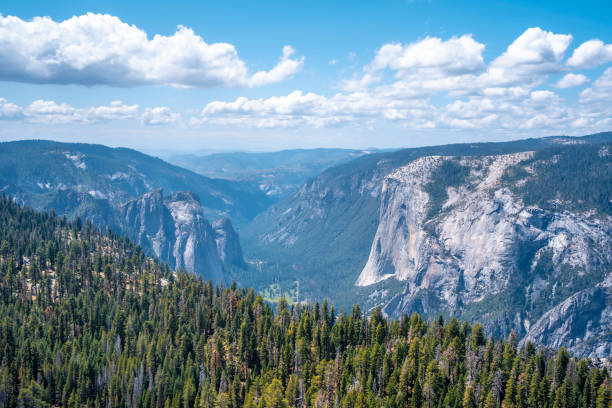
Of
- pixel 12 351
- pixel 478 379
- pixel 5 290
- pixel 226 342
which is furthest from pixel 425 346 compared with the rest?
pixel 5 290

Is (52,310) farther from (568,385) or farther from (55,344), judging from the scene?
(568,385)

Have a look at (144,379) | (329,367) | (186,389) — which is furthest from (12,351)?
(329,367)

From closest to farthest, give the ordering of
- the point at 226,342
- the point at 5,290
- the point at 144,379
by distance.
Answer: the point at 144,379
the point at 226,342
the point at 5,290

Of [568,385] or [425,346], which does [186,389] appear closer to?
[425,346]

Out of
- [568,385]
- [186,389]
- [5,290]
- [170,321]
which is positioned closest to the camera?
[568,385]

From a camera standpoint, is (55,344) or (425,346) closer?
(425,346)

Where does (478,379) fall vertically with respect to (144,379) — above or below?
above
